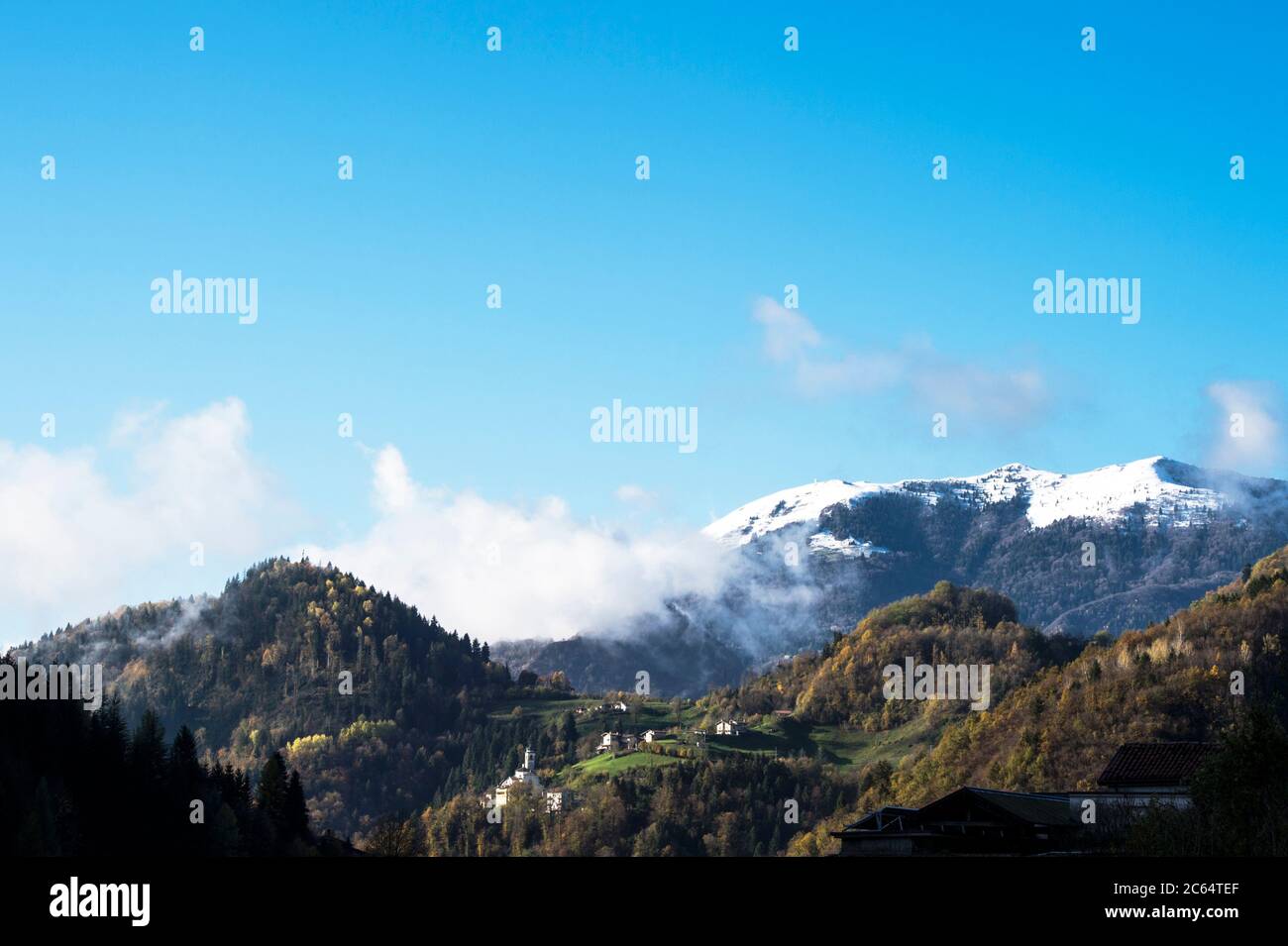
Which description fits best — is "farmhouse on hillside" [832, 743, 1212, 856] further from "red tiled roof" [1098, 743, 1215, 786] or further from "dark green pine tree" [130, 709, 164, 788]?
"dark green pine tree" [130, 709, 164, 788]

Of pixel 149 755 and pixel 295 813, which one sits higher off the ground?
pixel 149 755

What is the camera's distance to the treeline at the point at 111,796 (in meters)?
116

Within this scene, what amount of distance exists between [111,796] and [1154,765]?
104 meters

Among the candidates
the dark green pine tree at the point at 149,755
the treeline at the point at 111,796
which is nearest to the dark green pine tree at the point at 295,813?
the treeline at the point at 111,796
